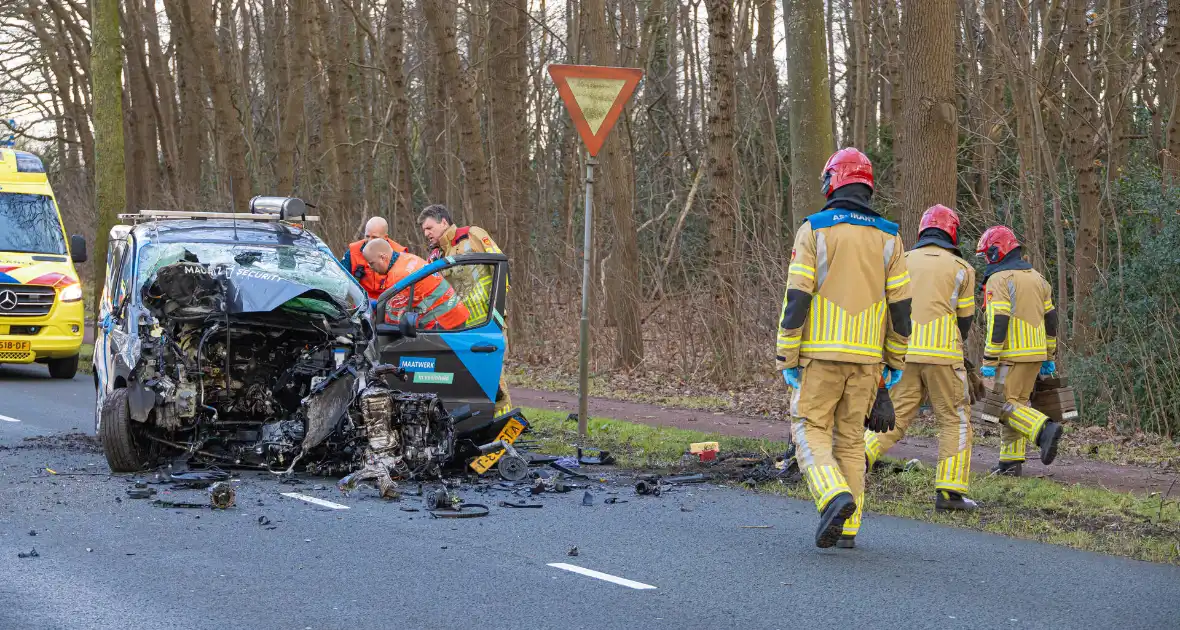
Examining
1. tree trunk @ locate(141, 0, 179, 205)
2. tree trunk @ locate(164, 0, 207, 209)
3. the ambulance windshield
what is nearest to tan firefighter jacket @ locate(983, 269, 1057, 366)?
the ambulance windshield

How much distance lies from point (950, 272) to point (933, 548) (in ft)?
7.83

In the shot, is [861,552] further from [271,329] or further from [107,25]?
[107,25]

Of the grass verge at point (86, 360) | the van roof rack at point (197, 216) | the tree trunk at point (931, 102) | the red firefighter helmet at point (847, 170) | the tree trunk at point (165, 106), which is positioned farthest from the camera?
the tree trunk at point (165, 106)

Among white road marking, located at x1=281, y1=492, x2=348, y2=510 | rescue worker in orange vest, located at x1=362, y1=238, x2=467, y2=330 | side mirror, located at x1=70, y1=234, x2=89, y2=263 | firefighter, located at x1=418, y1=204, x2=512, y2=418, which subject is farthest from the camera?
side mirror, located at x1=70, y1=234, x2=89, y2=263

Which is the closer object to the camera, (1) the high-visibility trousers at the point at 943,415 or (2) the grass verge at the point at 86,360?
(1) the high-visibility trousers at the point at 943,415

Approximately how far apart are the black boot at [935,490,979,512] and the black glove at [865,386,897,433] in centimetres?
140

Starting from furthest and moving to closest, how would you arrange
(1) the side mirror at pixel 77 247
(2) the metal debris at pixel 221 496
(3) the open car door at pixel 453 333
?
(1) the side mirror at pixel 77 247, (3) the open car door at pixel 453 333, (2) the metal debris at pixel 221 496

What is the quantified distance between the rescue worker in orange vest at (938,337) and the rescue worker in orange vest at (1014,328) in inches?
50.9

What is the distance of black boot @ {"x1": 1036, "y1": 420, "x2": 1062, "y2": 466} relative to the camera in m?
9.89

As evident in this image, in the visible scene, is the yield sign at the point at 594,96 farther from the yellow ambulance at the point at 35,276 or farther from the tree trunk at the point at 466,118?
the yellow ambulance at the point at 35,276

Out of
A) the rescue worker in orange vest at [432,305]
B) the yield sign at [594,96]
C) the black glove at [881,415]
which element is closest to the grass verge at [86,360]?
the rescue worker in orange vest at [432,305]

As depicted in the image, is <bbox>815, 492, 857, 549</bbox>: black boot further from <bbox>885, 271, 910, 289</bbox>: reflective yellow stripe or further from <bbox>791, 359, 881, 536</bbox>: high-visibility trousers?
<bbox>885, 271, 910, 289</bbox>: reflective yellow stripe

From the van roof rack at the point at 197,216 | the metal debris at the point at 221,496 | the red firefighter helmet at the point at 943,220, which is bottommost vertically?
the metal debris at the point at 221,496

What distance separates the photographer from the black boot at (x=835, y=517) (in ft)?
23.1
